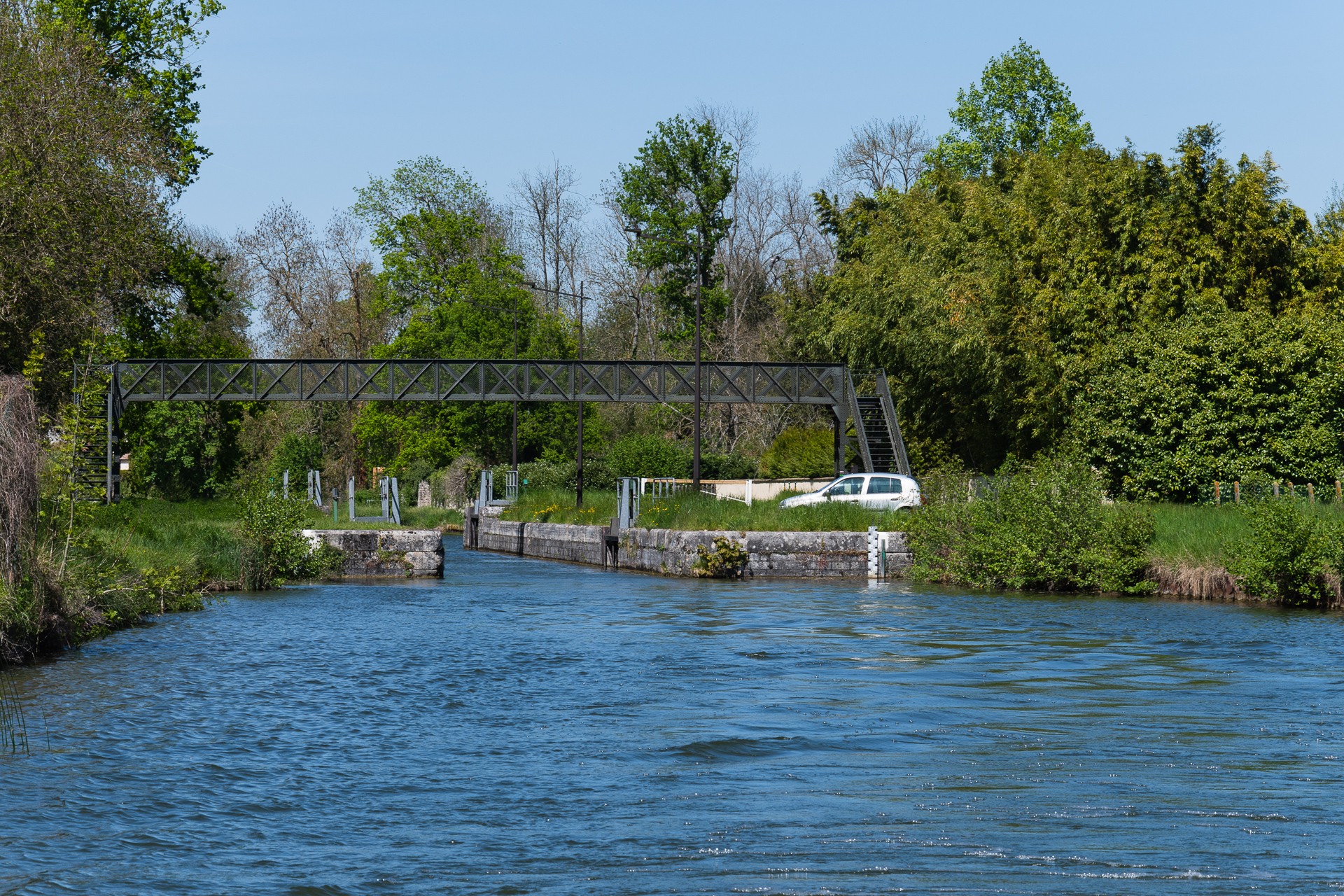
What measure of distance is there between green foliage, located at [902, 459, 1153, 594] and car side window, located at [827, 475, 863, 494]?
20.6ft

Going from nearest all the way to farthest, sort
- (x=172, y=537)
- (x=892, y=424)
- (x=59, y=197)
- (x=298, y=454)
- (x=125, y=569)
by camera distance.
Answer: (x=125, y=569)
(x=172, y=537)
(x=59, y=197)
(x=892, y=424)
(x=298, y=454)

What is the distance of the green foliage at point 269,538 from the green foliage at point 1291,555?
1666 centimetres

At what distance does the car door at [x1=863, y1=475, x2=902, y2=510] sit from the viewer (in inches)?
1336

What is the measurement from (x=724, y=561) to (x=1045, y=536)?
754 centimetres

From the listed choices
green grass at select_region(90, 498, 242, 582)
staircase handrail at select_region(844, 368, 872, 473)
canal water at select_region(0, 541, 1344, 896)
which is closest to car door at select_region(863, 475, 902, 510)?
staircase handrail at select_region(844, 368, 872, 473)

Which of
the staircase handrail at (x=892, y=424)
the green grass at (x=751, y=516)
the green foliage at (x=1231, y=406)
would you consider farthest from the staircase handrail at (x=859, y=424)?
the green foliage at (x=1231, y=406)

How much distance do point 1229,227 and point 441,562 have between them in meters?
20.7

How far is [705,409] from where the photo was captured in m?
62.8

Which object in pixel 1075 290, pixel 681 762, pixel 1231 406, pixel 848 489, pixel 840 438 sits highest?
pixel 1075 290

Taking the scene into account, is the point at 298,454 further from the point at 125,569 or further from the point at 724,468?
the point at 125,569

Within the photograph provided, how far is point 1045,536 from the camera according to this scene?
85.0 ft

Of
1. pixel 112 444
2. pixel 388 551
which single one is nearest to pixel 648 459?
pixel 112 444

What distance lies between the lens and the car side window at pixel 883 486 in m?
34.2

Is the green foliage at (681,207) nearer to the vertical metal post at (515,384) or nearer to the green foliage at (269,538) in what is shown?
the vertical metal post at (515,384)
